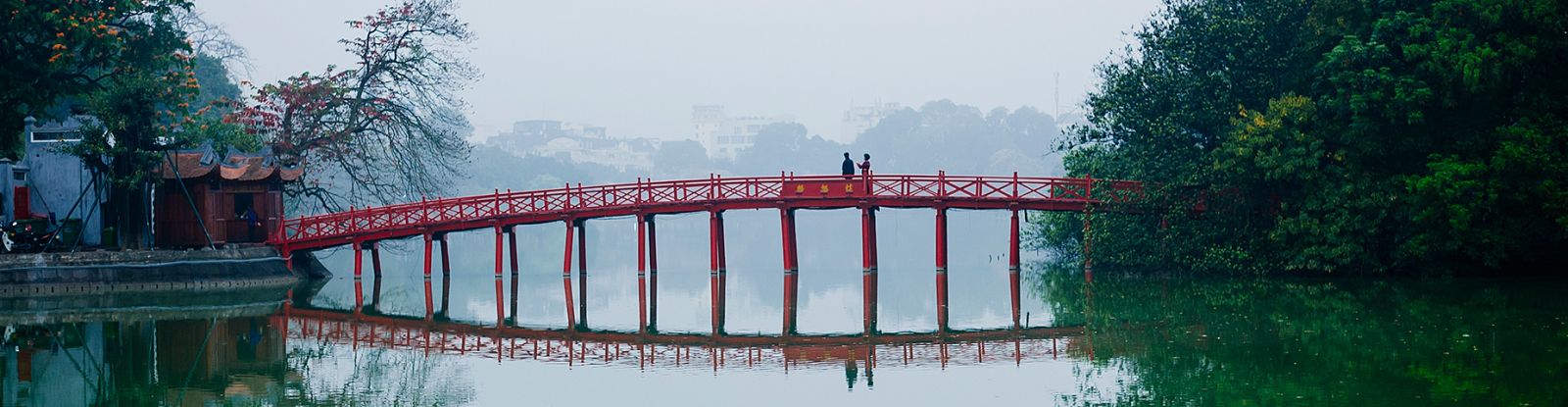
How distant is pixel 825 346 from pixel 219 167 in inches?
846

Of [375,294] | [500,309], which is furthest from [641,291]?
[375,294]

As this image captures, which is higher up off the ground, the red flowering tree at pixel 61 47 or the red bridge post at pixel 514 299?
the red flowering tree at pixel 61 47

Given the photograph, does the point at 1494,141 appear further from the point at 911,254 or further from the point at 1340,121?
the point at 911,254

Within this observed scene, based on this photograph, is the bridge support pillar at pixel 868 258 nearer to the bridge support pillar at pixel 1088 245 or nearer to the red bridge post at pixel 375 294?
the bridge support pillar at pixel 1088 245

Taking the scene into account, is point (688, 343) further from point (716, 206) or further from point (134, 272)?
point (134, 272)

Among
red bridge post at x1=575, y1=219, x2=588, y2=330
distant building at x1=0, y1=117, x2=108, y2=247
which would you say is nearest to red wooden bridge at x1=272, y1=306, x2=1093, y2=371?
red bridge post at x1=575, y1=219, x2=588, y2=330

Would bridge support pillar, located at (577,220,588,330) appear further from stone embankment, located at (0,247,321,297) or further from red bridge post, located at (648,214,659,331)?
stone embankment, located at (0,247,321,297)

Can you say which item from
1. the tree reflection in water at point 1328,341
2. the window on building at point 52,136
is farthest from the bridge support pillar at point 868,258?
the window on building at point 52,136

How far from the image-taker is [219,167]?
38906 mm

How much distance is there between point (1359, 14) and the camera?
113 feet

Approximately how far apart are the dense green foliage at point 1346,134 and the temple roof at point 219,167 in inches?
832

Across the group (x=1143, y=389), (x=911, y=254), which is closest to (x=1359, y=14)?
(x=1143, y=389)

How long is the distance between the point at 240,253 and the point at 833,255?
100 ft

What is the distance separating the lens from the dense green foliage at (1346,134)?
1248 inches
